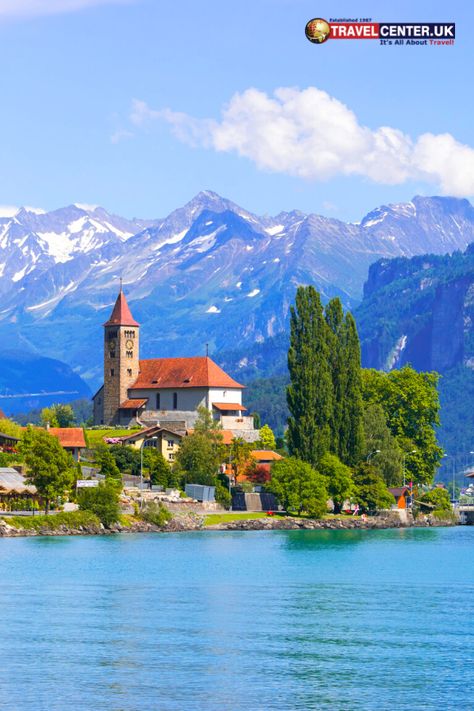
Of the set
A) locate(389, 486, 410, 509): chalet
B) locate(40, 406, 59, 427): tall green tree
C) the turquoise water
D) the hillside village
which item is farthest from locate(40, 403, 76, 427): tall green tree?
the turquoise water

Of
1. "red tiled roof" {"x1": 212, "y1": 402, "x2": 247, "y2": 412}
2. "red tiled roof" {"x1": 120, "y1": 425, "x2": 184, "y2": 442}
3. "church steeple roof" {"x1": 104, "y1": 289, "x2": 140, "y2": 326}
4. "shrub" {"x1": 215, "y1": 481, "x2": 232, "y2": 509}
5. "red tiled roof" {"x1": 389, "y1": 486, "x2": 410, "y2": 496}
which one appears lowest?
"shrub" {"x1": 215, "y1": 481, "x2": 232, "y2": 509}

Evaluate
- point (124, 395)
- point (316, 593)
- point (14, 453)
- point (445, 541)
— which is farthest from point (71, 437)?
point (316, 593)

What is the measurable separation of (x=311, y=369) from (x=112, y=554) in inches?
1688

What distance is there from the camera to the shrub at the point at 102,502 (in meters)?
107

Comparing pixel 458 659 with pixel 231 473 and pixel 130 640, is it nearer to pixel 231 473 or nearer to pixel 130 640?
pixel 130 640

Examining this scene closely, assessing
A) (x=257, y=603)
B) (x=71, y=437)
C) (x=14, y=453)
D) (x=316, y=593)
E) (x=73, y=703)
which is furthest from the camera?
(x=71, y=437)

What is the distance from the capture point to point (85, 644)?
→ 169 feet

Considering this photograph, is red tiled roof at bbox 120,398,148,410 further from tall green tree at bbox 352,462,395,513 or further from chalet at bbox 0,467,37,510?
chalet at bbox 0,467,37,510

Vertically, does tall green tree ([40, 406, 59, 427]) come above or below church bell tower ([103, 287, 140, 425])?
below

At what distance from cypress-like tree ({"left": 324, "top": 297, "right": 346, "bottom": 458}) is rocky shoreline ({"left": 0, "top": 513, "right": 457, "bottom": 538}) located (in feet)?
24.1

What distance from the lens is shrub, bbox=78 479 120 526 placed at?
351 ft

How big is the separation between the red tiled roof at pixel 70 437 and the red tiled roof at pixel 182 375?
19.5m

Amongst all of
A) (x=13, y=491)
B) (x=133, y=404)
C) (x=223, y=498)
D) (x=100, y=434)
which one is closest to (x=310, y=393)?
(x=223, y=498)

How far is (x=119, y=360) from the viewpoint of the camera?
6688 inches
